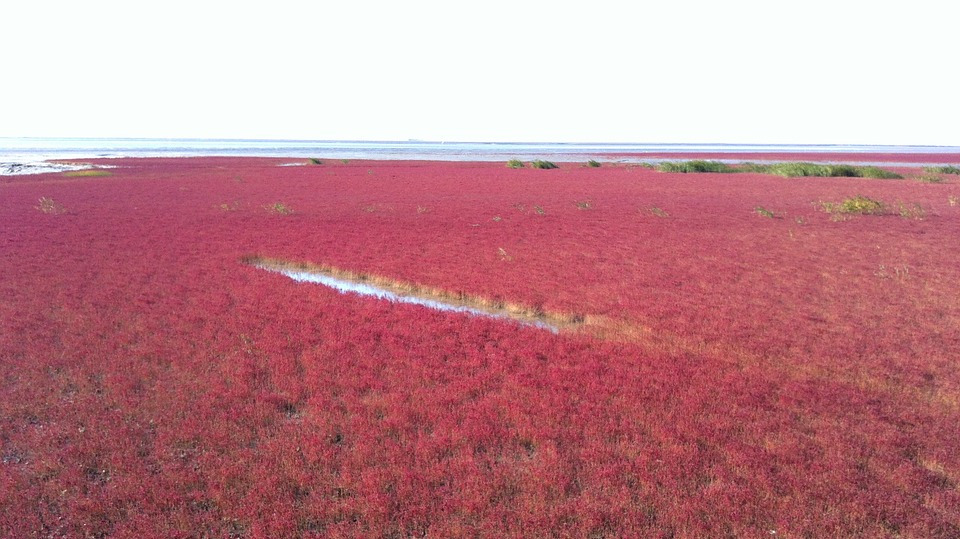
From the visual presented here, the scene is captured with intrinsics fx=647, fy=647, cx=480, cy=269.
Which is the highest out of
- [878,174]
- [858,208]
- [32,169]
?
[878,174]

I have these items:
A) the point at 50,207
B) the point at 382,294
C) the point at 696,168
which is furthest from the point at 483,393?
the point at 696,168

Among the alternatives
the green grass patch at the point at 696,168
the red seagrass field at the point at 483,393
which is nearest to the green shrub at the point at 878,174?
the green grass patch at the point at 696,168

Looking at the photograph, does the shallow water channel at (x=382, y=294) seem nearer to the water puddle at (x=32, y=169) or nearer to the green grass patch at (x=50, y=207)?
the green grass patch at (x=50, y=207)

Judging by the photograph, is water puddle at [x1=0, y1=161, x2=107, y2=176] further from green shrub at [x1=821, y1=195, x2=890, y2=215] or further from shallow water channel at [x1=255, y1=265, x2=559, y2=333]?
green shrub at [x1=821, y1=195, x2=890, y2=215]

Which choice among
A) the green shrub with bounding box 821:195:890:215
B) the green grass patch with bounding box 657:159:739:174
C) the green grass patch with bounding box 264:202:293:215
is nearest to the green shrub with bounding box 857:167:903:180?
the green grass patch with bounding box 657:159:739:174

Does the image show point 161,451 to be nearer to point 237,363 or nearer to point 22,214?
point 237,363

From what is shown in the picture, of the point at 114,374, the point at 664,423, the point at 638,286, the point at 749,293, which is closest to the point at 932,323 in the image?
the point at 749,293

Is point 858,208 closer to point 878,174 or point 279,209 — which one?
point 279,209
